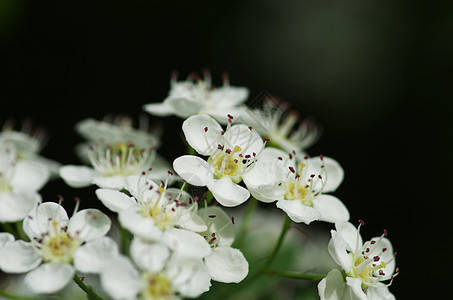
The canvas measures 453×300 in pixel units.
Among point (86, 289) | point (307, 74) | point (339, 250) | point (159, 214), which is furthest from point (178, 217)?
point (307, 74)

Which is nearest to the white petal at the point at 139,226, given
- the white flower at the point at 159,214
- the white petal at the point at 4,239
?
the white flower at the point at 159,214

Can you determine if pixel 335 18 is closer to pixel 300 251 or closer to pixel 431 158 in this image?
pixel 431 158

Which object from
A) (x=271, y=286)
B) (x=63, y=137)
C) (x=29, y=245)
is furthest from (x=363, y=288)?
(x=63, y=137)

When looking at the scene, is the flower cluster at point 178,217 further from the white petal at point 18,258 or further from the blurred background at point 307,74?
the blurred background at point 307,74

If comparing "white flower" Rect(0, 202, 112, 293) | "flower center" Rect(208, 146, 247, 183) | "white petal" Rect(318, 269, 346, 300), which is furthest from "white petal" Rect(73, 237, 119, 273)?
"white petal" Rect(318, 269, 346, 300)

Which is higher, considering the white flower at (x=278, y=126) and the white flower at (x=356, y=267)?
the white flower at (x=278, y=126)

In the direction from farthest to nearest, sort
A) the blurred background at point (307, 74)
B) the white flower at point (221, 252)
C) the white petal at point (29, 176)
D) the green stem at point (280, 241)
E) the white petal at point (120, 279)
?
the blurred background at point (307, 74) → the white petal at point (29, 176) → the green stem at point (280, 241) → the white flower at point (221, 252) → the white petal at point (120, 279)
